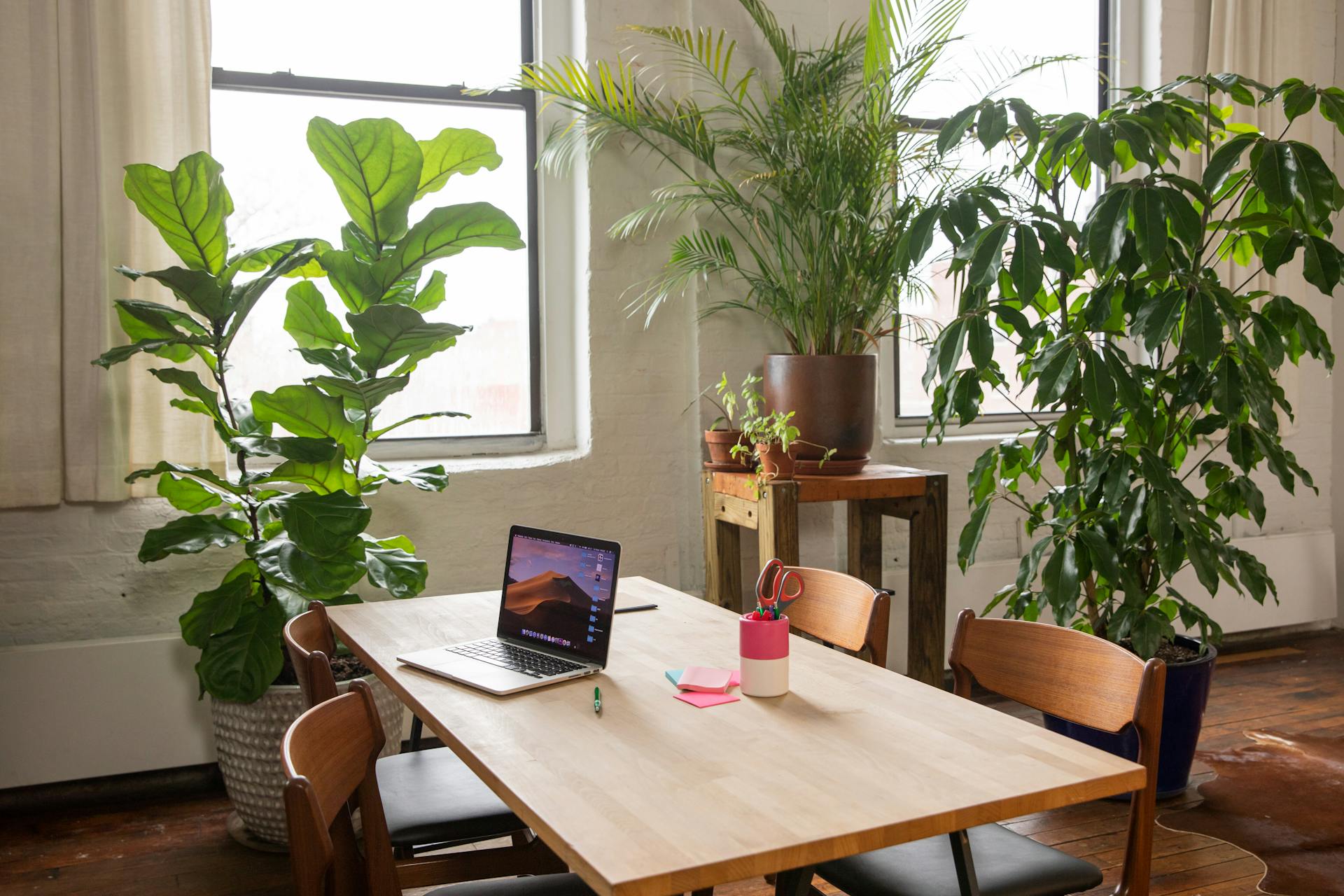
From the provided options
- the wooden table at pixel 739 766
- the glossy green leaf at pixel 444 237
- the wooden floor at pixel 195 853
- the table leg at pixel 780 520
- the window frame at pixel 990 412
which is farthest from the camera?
the window frame at pixel 990 412

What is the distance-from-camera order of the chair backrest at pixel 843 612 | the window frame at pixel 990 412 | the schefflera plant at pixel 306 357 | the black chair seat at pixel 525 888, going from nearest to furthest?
the black chair seat at pixel 525 888
the chair backrest at pixel 843 612
the schefflera plant at pixel 306 357
the window frame at pixel 990 412

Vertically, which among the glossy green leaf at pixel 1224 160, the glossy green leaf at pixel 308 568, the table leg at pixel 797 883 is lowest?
the table leg at pixel 797 883

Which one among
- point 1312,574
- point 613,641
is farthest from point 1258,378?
point 1312,574

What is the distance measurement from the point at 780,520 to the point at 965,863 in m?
1.78

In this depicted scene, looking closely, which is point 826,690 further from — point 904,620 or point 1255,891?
point 904,620

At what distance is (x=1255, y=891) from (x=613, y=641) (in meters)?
1.73

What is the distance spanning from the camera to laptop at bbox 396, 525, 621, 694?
6.37 ft

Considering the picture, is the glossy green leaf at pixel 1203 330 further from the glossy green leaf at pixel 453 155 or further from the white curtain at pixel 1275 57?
the white curtain at pixel 1275 57

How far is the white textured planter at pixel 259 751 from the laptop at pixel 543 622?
982 mm

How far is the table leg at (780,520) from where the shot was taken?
3357mm

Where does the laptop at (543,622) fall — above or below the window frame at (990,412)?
below

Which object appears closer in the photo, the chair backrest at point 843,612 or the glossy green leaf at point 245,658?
the chair backrest at point 843,612

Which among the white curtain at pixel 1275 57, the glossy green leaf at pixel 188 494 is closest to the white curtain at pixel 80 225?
the glossy green leaf at pixel 188 494

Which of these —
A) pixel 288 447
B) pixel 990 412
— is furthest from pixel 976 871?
pixel 990 412
